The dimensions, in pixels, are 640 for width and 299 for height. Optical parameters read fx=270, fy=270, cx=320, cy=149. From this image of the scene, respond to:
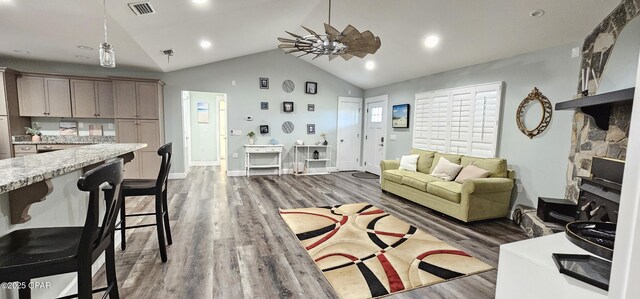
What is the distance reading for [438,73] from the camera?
5.10 m

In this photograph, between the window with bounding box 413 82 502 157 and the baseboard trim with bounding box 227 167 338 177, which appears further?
the baseboard trim with bounding box 227 167 338 177

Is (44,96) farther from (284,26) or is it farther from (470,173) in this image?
(470,173)

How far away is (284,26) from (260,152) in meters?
2.98

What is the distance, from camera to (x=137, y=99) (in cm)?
531

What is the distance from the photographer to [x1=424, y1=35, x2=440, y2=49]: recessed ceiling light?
13.1 feet

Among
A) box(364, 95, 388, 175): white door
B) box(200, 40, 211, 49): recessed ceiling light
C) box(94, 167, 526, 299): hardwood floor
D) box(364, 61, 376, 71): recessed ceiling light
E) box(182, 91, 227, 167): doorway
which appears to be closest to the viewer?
box(94, 167, 526, 299): hardwood floor

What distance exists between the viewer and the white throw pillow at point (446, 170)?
13.7 feet

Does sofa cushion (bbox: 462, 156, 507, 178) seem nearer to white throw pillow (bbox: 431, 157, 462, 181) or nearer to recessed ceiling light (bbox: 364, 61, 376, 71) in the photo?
white throw pillow (bbox: 431, 157, 462, 181)

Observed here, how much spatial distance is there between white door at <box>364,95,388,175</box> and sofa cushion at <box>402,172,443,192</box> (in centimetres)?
221

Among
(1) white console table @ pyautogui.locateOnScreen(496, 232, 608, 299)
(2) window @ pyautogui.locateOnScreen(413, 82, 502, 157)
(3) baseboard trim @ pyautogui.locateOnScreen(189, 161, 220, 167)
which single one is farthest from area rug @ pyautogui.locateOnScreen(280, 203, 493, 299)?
(3) baseboard trim @ pyautogui.locateOnScreen(189, 161, 220, 167)

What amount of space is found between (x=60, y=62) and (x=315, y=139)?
17.7 feet

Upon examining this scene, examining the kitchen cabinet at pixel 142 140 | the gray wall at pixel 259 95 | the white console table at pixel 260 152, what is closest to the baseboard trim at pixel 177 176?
the gray wall at pixel 259 95

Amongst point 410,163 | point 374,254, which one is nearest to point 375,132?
point 410,163

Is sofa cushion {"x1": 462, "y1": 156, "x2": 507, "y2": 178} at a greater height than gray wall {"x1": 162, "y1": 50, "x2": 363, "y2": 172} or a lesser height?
lesser
